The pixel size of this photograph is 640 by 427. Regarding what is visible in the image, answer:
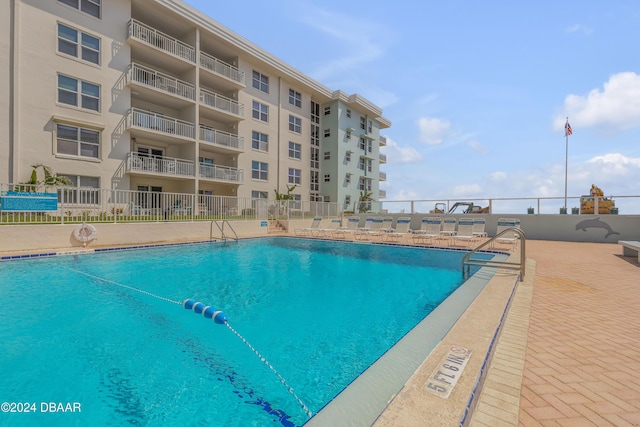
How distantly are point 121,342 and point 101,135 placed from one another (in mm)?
15897

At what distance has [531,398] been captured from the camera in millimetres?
2086

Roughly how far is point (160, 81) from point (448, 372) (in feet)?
70.6

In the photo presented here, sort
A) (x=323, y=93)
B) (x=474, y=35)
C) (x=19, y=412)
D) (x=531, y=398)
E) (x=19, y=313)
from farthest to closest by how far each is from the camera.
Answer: (x=323, y=93), (x=474, y=35), (x=19, y=313), (x=19, y=412), (x=531, y=398)

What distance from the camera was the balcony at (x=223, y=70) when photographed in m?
19.7

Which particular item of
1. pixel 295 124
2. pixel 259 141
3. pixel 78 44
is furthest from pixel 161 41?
Answer: pixel 295 124

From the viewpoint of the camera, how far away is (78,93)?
48.5ft

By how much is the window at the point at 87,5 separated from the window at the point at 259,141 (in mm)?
11174

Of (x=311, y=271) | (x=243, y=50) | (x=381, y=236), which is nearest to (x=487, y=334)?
(x=311, y=271)

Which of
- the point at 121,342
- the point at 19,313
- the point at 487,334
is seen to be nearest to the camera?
the point at 487,334

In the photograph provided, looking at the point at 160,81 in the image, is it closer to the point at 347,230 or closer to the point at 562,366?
the point at 347,230

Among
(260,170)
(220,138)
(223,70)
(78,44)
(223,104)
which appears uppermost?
(223,70)

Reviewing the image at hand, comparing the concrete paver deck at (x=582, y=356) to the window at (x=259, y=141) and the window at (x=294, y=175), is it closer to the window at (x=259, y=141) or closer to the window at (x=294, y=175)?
the window at (x=259, y=141)

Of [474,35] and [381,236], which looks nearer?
[474,35]

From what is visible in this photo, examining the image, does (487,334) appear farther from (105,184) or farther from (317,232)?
(105,184)
